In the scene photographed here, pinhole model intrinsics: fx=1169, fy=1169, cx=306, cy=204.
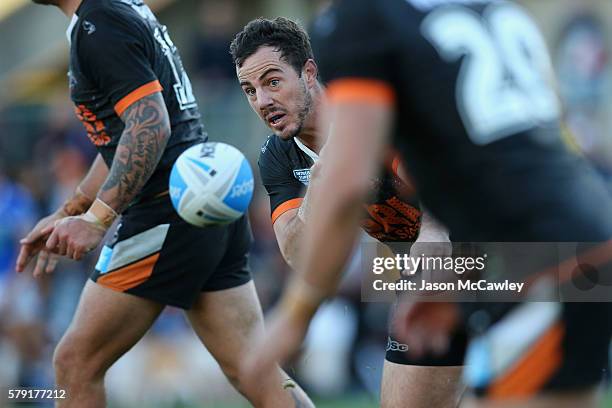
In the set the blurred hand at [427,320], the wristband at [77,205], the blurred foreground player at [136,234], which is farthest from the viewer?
the wristband at [77,205]

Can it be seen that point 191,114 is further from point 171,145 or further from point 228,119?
point 228,119

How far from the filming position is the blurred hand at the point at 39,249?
5754 mm

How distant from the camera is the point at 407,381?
553 cm

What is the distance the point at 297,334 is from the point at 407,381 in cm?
232

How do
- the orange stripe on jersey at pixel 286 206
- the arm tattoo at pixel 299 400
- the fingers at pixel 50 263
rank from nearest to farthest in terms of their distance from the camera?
1. the orange stripe on jersey at pixel 286 206
2. the arm tattoo at pixel 299 400
3. the fingers at pixel 50 263

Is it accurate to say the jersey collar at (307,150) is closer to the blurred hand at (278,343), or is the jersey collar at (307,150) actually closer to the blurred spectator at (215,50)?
the blurred hand at (278,343)

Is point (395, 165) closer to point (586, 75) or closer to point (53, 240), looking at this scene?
point (53, 240)

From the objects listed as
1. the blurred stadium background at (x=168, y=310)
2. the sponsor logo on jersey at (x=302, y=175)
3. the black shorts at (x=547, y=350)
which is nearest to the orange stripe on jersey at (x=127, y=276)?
the sponsor logo on jersey at (x=302, y=175)

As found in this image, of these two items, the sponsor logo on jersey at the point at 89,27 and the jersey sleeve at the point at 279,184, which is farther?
the jersey sleeve at the point at 279,184

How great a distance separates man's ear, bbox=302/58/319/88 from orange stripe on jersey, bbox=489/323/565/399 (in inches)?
102

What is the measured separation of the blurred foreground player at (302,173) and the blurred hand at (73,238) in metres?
0.88

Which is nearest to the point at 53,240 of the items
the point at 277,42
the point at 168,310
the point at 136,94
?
the point at 136,94

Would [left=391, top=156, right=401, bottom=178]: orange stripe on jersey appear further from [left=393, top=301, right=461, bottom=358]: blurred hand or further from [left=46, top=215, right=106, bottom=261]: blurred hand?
[left=393, top=301, right=461, bottom=358]: blurred hand

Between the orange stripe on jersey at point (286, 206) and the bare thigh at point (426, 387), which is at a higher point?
the orange stripe on jersey at point (286, 206)
